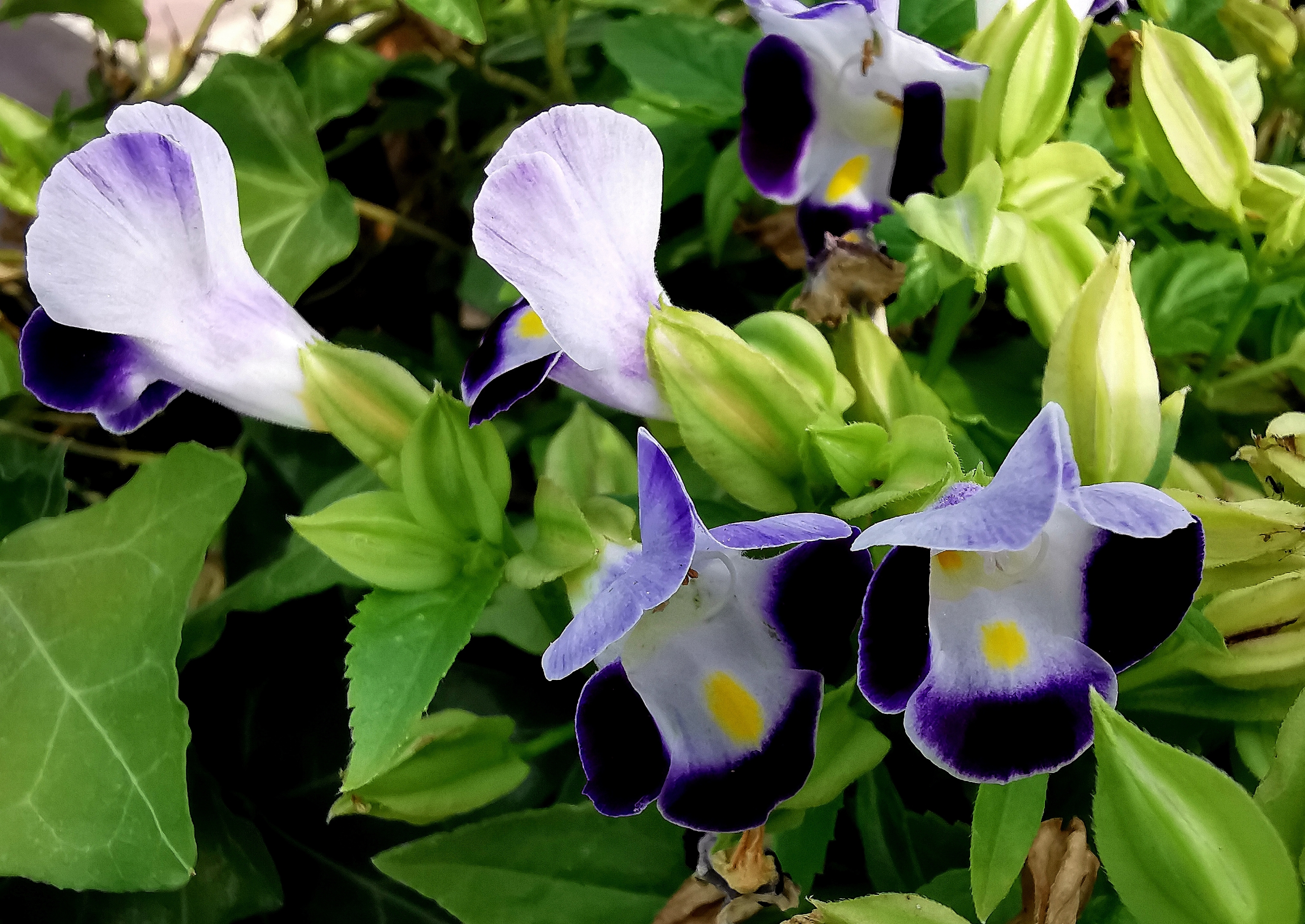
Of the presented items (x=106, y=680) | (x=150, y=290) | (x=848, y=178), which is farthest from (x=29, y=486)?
(x=848, y=178)

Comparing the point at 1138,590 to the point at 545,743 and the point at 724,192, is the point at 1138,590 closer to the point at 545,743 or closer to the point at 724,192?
the point at 545,743

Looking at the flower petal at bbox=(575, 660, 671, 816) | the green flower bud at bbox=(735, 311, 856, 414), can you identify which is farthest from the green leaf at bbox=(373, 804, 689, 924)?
the green flower bud at bbox=(735, 311, 856, 414)

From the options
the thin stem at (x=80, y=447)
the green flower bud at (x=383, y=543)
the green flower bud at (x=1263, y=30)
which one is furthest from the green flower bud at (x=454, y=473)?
the green flower bud at (x=1263, y=30)

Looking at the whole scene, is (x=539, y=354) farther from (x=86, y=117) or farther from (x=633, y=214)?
(x=86, y=117)

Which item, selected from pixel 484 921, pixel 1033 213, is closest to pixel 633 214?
pixel 1033 213

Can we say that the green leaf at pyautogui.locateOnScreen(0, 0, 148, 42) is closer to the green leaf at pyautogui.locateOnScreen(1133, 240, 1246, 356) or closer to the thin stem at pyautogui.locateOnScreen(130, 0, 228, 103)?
the thin stem at pyautogui.locateOnScreen(130, 0, 228, 103)

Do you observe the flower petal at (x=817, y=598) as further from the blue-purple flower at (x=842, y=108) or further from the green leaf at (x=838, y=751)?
the blue-purple flower at (x=842, y=108)
